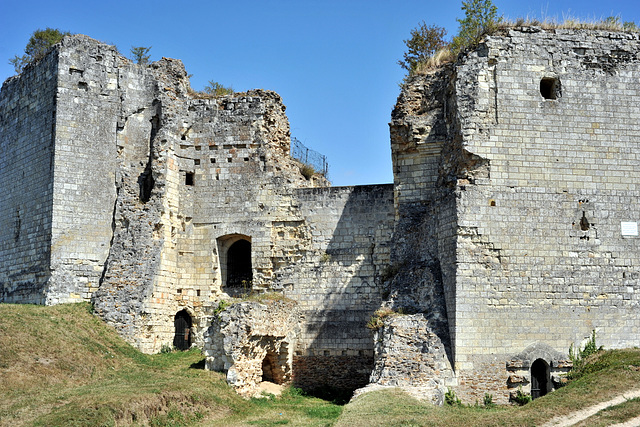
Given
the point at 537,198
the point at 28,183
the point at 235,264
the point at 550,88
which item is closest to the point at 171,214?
the point at 235,264

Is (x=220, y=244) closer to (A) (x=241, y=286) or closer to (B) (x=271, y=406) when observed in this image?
(A) (x=241, y=286)

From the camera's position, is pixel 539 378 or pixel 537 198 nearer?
pixel 539 378

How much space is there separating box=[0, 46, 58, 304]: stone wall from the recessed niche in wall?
1223cm

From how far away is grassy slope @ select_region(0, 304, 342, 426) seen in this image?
12.6m

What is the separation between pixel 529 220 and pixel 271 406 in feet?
22.4

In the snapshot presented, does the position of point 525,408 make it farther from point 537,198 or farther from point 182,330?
point 182,330

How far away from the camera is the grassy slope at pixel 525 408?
11141 mm

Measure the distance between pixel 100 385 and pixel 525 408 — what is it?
8078 mm

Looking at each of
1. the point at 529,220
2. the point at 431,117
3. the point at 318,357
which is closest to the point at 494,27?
the point at 431,117

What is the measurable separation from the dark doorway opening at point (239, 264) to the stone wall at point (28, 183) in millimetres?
4741

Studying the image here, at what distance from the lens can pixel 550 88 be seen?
→ 1614cm

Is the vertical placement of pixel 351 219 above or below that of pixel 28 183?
below

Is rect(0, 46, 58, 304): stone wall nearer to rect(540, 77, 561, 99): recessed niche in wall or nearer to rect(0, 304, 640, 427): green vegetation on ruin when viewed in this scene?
rect(0, 304, 640, 427): green vegetation on ruin

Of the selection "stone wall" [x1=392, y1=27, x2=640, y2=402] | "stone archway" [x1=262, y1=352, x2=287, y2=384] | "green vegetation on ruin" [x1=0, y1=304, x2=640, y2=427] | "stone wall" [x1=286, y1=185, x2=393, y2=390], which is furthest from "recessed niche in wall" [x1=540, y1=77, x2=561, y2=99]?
"stone archway" [x1=262, y1=352, x2=287, y2=384]
